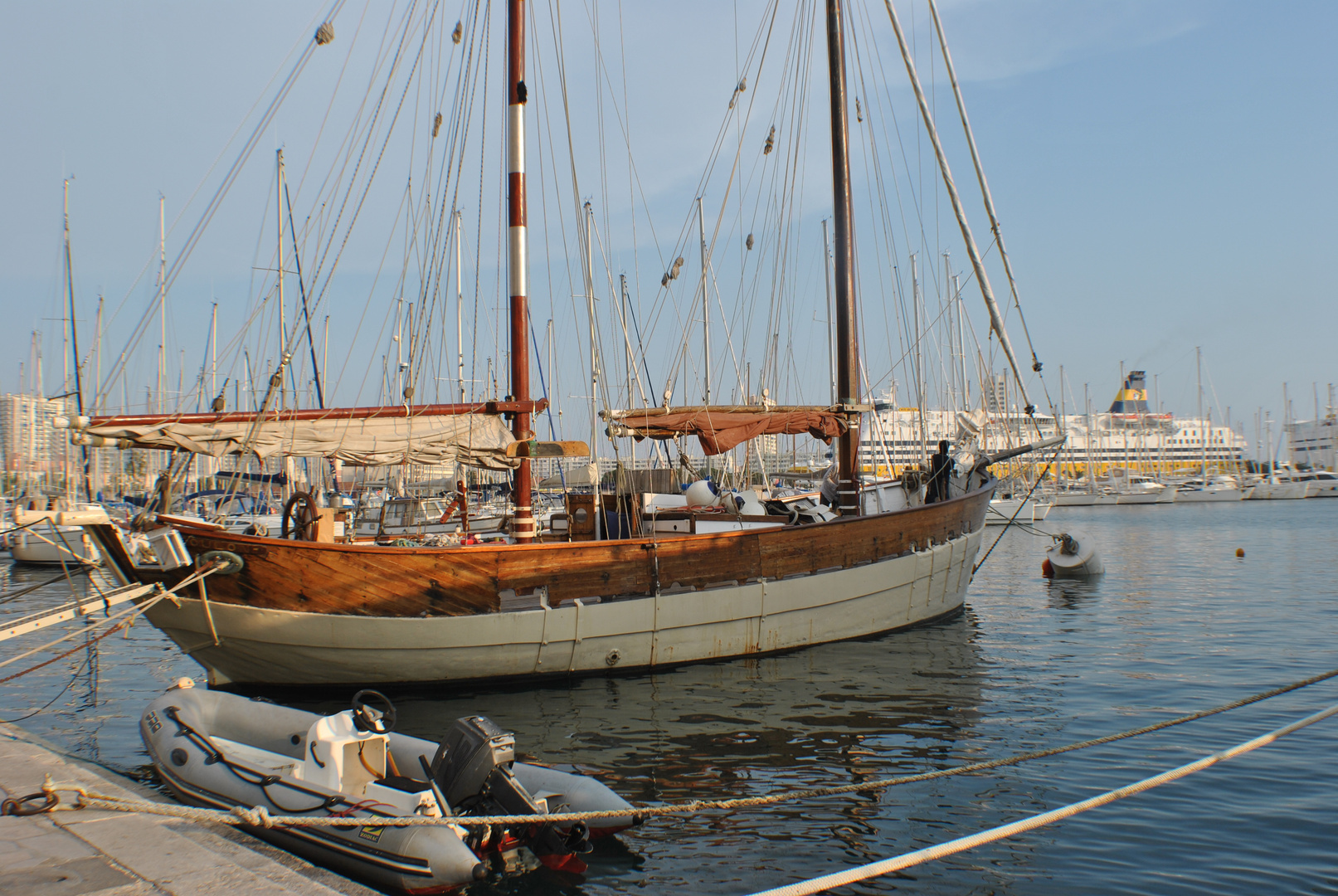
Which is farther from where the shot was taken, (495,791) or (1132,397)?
(1132,397)

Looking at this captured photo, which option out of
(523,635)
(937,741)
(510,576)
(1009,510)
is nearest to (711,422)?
(510,576)

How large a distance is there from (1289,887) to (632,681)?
7.29 m

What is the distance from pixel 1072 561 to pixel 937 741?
1829cm

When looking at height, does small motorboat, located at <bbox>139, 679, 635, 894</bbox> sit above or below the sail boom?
below

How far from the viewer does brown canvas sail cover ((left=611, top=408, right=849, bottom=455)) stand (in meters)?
14.0

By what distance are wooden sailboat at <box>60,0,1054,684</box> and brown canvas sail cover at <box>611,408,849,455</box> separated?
0.04 metres

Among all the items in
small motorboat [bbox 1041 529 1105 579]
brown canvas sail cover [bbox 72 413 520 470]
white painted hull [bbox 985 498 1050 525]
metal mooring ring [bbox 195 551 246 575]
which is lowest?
white painted hull [bbox 985 498 1050 525]

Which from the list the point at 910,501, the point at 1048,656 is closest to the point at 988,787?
the point at 1048,656

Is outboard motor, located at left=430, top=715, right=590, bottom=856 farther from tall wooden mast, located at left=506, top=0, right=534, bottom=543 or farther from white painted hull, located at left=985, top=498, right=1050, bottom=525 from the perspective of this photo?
white painted hull, located at left=985, top=498, right=1050, bottom=525

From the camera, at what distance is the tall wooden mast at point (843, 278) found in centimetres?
1491

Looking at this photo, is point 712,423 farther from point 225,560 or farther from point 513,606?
point 225,560

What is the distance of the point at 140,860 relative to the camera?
13.5ft

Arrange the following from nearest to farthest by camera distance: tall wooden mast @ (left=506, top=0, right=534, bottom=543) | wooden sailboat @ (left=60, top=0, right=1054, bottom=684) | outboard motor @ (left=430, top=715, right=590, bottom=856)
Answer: outboard motor @ (left=430, top=715, right=590, bottom=856) < wooden sailboat @ (left=60, top=0, right=1054, bottom=684) < tall wooden mast @ (left=506, top=0, right=534, bottom=543)

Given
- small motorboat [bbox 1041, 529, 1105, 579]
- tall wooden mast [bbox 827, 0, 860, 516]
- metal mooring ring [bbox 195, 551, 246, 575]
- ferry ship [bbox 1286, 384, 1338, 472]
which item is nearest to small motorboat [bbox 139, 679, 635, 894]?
metal mooring ring [bbox 195, 551, 246, 575]
